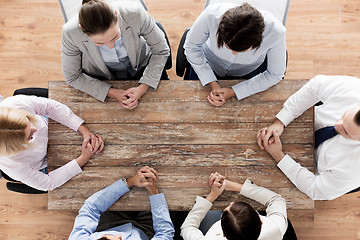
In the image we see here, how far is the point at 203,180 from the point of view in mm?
1767

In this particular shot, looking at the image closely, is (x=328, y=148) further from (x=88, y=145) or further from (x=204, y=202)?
(x=88, y=145)

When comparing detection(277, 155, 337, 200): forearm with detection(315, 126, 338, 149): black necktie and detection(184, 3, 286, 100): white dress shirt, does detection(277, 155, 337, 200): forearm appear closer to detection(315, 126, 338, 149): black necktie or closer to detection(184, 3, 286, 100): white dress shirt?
detection(315, 126, 338, 149): black necktie

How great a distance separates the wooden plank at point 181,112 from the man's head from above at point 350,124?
24 cm

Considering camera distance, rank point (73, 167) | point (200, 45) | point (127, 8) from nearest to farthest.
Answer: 1. point (127, 8)
2. point (73, 167)
3. point (200, 45)

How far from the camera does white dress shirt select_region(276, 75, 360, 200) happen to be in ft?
5.19

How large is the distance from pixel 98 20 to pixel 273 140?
1133 millimetres

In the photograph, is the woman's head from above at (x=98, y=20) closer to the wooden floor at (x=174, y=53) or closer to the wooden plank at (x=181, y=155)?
the wooden plank at (x=181, y=155)

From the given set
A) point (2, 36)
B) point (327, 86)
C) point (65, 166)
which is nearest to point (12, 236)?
point (65, 166)

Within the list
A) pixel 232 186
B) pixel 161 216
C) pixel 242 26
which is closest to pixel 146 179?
pixel 161 216

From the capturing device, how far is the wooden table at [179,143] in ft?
5.79

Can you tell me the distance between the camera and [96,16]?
1438 mm

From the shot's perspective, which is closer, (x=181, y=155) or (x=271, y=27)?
(x=271, y=27)

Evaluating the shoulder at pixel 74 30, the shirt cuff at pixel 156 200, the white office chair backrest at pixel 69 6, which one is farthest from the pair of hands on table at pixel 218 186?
the white office chair backrest at pixel 69 6

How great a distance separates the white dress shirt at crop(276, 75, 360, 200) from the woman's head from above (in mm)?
1041
